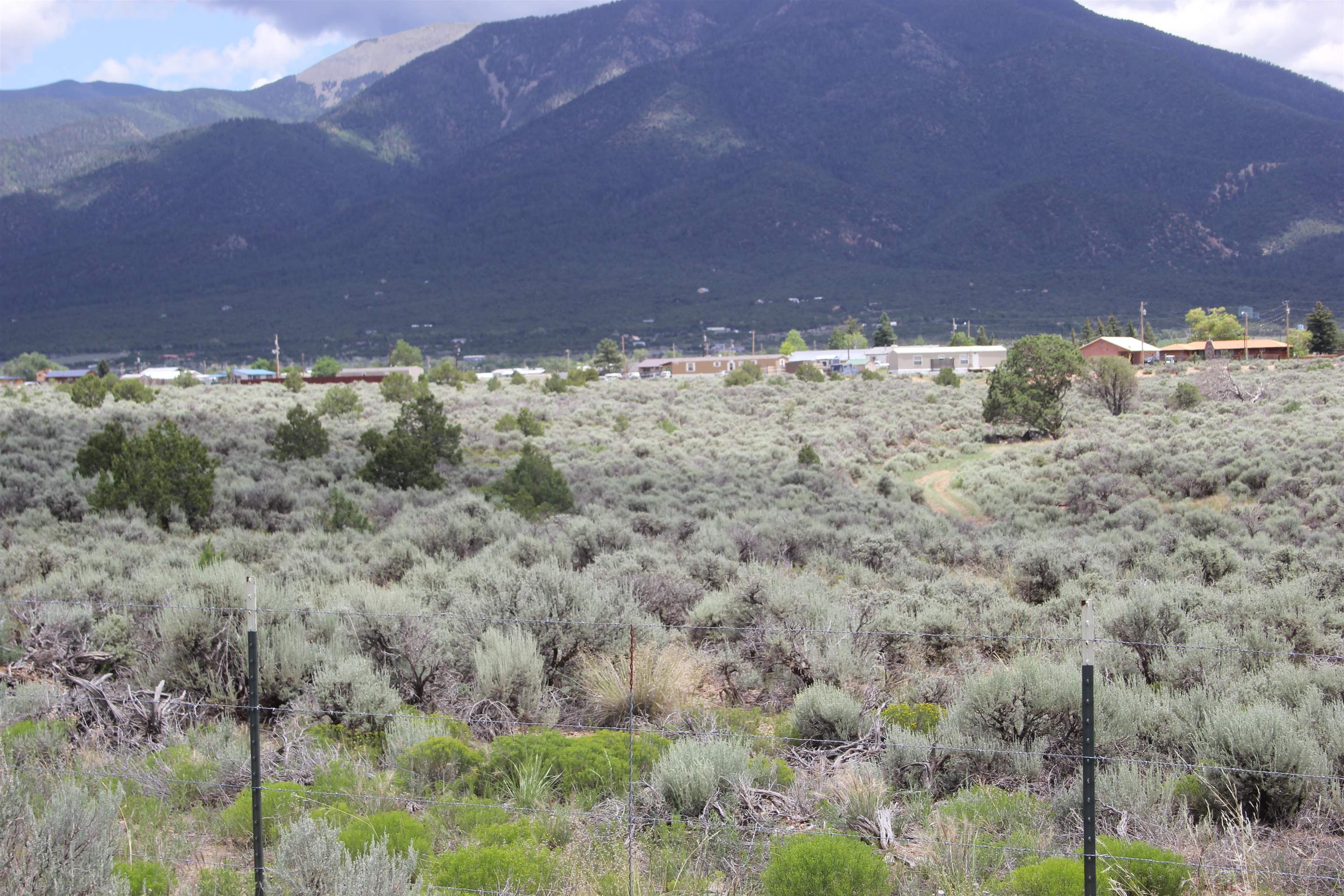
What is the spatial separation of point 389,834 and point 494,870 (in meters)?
0.60

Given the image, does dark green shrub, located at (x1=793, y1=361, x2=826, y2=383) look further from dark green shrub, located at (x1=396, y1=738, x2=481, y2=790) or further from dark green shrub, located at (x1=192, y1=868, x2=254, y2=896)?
dark green shrub, located at (x1=192, y1=868, x2=254, y2=896)

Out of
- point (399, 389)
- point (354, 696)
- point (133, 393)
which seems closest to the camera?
point (354, 696)

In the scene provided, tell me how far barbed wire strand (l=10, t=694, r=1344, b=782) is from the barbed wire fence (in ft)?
0.04

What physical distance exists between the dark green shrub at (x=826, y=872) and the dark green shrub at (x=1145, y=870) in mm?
951

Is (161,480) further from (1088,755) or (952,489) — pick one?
(952,489)

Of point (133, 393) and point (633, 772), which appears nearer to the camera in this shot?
point (633, 772)

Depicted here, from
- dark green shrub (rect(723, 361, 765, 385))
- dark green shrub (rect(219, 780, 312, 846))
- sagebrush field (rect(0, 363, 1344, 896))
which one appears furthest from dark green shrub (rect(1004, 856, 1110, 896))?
dark green shrub (rect(723, 361, 765, 385))

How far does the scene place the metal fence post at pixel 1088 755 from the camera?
372cm

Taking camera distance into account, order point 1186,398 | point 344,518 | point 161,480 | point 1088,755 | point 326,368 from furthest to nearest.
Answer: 1. point 326,368
2. point 1186,398
3. point 161,480
4. point 344,518
5. point 1088,755

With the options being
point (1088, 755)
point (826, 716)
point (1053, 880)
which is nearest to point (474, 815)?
point (826, 716)

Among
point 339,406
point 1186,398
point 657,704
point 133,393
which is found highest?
point 133,393

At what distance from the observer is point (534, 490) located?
15.7 metres

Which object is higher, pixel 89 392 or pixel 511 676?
pixel 89 392

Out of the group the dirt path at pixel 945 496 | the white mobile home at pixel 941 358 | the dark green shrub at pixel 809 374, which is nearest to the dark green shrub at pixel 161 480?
the dirt path at pixel 945 496
